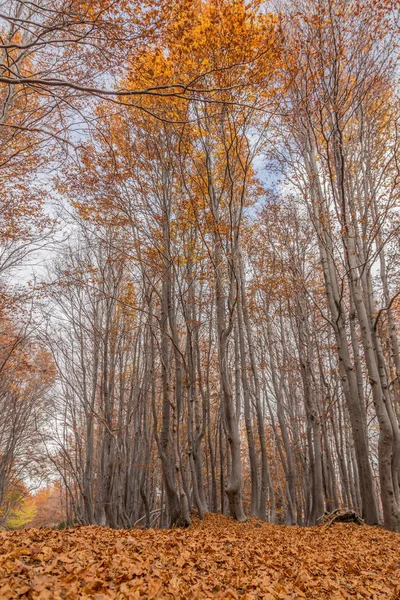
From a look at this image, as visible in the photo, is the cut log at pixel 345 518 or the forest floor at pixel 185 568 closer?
the forest floor at pixel 185 568

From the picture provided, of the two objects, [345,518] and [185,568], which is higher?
[185,568]

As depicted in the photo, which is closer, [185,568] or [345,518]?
[185,568]

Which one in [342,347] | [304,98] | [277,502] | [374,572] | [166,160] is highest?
[304,98]

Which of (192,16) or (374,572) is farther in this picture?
(192,16)

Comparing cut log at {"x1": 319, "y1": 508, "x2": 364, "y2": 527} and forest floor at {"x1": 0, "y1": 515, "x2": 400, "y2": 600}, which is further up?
forest floor at {"x1": 0, "y1": 515, "x2": 400, "y2": 600}

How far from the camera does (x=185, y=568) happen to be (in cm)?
260

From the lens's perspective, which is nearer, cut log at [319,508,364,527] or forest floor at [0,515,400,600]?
forest floor at [0,515,400,600]

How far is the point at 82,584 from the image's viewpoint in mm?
1937

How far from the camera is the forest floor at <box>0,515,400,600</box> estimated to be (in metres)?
1.94

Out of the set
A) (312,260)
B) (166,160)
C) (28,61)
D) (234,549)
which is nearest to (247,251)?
(312,260)

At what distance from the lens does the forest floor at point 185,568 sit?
194cm

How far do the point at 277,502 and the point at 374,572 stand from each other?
2035 centimetres

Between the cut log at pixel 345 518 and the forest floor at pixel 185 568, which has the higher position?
the forest floor at pixel 185 568

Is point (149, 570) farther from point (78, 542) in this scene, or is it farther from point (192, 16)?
point (192, 16)
